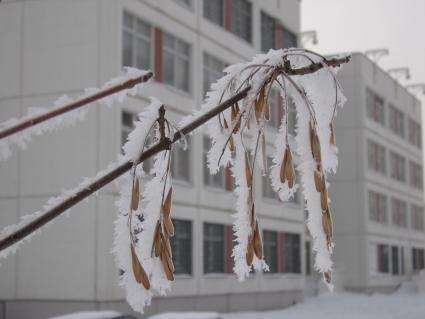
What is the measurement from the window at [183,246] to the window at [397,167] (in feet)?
91.9

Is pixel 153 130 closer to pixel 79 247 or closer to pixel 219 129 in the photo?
pixel 219 129

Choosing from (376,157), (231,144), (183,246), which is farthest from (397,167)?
(231,144)

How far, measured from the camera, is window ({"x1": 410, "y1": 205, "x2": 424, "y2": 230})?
55250mm

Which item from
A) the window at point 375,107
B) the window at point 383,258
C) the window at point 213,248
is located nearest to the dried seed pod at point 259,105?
the window at point 213,248

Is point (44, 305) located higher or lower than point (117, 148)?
lower

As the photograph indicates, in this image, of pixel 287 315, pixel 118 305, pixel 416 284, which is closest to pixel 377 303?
pixel 287 315

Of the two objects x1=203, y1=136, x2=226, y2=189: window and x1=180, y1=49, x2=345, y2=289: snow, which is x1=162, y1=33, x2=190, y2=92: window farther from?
x1=180, y1=49, x2=345, y2=289: snow

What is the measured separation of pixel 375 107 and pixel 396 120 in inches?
205

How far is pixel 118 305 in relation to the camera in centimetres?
2103

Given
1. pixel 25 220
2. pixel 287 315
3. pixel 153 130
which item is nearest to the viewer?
pixel 25 220

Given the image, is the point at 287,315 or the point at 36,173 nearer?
the point at 36,173

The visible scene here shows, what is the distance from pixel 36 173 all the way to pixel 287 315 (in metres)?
11.7

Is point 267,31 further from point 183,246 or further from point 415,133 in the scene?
point 415,133

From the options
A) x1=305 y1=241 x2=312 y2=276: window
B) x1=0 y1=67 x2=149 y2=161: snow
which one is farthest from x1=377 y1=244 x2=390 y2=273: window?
x1=0 y1=67 x2=149 y2=161: snow
